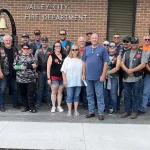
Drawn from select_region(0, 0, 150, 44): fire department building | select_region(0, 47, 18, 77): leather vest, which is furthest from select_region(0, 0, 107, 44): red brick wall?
select_region(0, 47, 18, 77): leather vest

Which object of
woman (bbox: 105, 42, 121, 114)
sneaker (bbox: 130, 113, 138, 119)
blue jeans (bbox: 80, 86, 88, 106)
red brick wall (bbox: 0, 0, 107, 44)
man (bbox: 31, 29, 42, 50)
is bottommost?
sneaker (bbox: 130, 113, 138, 119)

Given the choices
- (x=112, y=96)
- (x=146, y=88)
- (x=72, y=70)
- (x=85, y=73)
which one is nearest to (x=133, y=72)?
(x=146, y=88)

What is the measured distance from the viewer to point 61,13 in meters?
8.91

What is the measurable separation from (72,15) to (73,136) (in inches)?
176

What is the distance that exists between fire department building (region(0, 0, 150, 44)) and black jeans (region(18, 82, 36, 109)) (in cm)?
241

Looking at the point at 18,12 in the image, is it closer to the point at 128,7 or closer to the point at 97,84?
the point at 128,7

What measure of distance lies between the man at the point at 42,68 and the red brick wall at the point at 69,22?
1.74m

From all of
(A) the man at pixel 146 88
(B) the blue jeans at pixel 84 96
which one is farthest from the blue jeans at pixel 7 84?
(A) the man at pixel 146 88

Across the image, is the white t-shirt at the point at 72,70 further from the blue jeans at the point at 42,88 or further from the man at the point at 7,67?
the man at the point at 7,67

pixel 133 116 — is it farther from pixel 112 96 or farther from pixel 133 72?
pixel 133 72

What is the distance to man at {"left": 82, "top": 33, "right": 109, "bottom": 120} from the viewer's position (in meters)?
6.40

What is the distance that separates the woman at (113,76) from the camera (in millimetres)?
6720

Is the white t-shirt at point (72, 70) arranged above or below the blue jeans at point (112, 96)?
above

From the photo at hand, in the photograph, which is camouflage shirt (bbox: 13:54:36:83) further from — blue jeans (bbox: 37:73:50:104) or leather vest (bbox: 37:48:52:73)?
blue jeans (bbox: 37:73:50:104)
